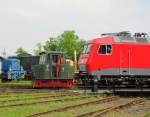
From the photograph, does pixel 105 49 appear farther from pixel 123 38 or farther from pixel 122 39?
pixel 123 38

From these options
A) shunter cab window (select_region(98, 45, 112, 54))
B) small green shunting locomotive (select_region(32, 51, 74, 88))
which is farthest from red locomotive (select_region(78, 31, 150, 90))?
small green shunting locomotive (select_region(32, 51, 74, 88))

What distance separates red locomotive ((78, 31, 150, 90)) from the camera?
25.9 meters

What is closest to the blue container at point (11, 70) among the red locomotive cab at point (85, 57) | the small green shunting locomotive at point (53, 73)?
the small green shunting locomotive at point (53, 73)

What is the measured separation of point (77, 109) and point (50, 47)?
215ft

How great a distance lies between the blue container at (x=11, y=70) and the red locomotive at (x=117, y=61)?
18.3m

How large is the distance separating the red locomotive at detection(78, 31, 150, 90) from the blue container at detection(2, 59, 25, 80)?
60.1 feet

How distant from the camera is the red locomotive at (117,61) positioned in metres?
25.9

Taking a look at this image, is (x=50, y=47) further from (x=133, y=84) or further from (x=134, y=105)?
(x=134, y=105)

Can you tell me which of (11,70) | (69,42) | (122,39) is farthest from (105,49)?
(69,42)

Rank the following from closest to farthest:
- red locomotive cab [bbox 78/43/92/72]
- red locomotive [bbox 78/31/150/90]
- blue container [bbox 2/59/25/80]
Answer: red locomotive [bbox 78/31/150/90], red locomotive cab [bbox 78/43/92/72], blue container [bbox 2/59/25/80]

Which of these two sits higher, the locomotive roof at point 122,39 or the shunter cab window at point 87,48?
the locomotive roof at point 122,39

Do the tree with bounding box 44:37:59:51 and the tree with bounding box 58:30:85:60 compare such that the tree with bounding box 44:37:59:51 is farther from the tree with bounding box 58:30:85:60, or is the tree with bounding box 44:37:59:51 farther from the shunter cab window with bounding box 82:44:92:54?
the shunter cab window with bounding box 82:44:92:54

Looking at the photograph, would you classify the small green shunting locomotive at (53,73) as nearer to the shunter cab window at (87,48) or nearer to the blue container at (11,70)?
the shunter cab window at (87,48)

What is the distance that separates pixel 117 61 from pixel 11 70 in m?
19.8
